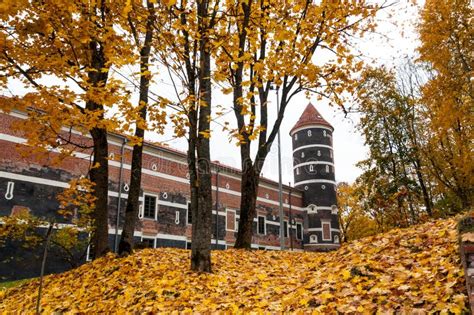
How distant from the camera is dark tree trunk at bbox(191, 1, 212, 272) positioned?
23.4 ft

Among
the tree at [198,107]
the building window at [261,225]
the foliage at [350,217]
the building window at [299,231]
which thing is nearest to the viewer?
the tree at [198,107]

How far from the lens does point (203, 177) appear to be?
293 inches

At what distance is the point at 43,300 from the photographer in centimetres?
714

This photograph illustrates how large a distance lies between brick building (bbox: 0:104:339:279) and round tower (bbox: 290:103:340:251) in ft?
0.35

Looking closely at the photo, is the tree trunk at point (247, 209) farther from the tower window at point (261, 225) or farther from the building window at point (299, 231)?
the building window at point (299, 231)

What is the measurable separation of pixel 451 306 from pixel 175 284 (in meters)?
4.44

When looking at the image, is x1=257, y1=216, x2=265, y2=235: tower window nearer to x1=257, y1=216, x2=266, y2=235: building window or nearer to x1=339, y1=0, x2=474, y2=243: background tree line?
x1=257, y1=216, x2=266, y2=235: building window

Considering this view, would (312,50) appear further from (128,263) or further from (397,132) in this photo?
(397,132)

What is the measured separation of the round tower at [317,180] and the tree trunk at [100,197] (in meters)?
30.8

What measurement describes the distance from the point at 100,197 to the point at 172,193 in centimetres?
1593

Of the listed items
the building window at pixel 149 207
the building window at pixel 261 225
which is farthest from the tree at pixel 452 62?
the building window at pixel 261 225

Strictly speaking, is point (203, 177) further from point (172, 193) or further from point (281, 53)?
point (172, 193)

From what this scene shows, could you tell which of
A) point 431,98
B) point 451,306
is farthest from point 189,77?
point 431,98

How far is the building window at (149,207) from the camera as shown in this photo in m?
23.1
